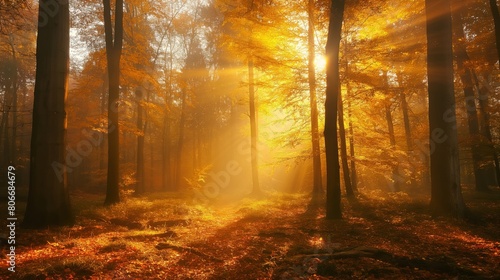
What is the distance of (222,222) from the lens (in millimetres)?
9742

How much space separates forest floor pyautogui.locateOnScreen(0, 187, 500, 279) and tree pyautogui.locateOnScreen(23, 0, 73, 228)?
0.54 m

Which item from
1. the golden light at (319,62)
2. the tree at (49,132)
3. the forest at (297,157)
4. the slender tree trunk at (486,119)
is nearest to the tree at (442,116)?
the forest at (297,157)

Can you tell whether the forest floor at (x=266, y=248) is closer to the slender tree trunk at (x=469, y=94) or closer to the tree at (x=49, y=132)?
the tree at (x=49, y=132)

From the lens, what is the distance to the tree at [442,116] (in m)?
8.48

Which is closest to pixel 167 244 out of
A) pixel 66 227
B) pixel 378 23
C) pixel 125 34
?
pixel 66 227

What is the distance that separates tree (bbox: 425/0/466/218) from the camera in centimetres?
848

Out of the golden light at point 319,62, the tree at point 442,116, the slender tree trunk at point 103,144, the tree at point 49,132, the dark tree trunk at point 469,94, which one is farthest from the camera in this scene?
the slender tree trunk at point 103,144

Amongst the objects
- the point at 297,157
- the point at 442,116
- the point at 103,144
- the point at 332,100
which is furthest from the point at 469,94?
the point at 103,144

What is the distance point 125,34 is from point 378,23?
44.6ft

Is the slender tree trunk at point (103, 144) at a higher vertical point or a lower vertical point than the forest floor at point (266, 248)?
higher

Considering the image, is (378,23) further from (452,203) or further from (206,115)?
(206,115)

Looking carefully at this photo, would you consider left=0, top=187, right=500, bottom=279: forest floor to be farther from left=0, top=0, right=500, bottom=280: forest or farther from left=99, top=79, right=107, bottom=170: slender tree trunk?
left=99, top=79, right=107, bottom=170: slender tree trunk

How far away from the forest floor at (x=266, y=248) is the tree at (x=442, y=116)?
2.57 ft

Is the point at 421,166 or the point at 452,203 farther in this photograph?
the point at 421,166
